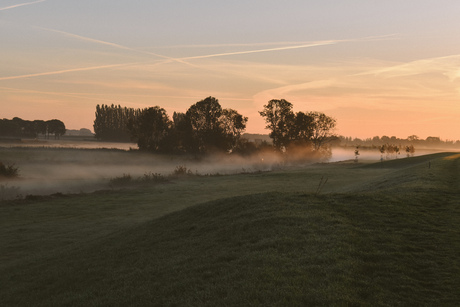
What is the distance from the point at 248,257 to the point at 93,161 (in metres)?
76.3

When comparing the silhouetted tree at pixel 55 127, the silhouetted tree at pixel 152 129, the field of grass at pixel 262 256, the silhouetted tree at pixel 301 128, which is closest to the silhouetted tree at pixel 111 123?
the silhouetted tree at pixel 55 127

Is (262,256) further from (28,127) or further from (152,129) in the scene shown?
(28,127)

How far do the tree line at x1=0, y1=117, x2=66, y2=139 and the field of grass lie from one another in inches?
6432

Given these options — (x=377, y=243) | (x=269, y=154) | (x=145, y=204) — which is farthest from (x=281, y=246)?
(x=269, y=154)

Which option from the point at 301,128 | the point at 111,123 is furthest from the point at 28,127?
the point at 301,128

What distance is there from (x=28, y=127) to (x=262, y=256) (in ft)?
649

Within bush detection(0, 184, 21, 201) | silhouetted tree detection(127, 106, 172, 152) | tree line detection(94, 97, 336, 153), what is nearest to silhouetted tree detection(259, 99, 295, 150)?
tree line detection(94, 97, 336, 153)

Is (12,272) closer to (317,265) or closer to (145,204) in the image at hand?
(317,265)

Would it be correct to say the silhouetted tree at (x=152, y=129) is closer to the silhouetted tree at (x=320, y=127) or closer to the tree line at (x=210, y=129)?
the tree line at (x=210, y=129)

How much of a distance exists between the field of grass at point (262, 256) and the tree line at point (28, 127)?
536 feet

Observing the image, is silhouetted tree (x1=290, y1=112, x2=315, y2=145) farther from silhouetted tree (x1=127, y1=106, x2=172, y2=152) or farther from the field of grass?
the field of grass

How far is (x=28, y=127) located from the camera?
17950 centimetres

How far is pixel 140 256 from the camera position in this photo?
1395 cm

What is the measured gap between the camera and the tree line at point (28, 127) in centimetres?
16125
